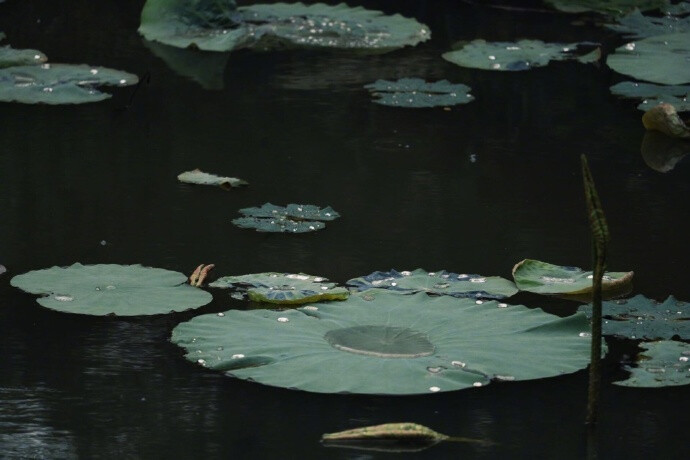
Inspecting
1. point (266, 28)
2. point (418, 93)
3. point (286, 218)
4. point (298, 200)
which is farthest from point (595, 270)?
point (266, 28)

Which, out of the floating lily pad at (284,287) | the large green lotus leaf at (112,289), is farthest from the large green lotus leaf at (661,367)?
the large green lotus leaf at (112,289)

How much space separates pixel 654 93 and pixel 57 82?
2340 mm

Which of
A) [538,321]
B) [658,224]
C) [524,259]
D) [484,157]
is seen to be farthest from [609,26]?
[538,321]

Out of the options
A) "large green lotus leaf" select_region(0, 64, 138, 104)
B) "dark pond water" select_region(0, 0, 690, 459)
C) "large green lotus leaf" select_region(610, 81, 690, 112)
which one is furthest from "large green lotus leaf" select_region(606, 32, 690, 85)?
"large green lotus leaf" select_region(0, 64, 138, 104)

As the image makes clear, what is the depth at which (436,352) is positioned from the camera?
7.98ft

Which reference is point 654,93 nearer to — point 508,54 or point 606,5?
point 508,54

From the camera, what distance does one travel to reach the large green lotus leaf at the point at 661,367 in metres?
2.38

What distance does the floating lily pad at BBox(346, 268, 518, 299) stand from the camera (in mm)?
2857

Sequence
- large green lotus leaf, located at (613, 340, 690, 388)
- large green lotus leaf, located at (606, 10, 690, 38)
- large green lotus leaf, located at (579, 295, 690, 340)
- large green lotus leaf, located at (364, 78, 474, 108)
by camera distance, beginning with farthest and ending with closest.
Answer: large green lotus leaf, located at (606, 10, 690, 38) → large green lotus leaf, located at (364, 78, 474, 108) → large green lotus leaf, located at (579, 295, 690, 340) → large green lotus leaf, located at (613, 340, 690, 388)

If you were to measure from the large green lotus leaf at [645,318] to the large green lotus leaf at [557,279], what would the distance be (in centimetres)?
11

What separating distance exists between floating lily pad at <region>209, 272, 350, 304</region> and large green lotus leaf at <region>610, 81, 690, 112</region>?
2304mm

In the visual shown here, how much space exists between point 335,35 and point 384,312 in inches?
146

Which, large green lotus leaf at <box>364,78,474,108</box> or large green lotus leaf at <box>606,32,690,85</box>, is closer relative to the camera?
large green lotus leaf at <box>364,78,474,108</box>

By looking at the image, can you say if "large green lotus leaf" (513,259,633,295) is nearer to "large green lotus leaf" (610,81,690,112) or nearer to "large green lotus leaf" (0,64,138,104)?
"large green lotus leaf" (610,81,690,112)
